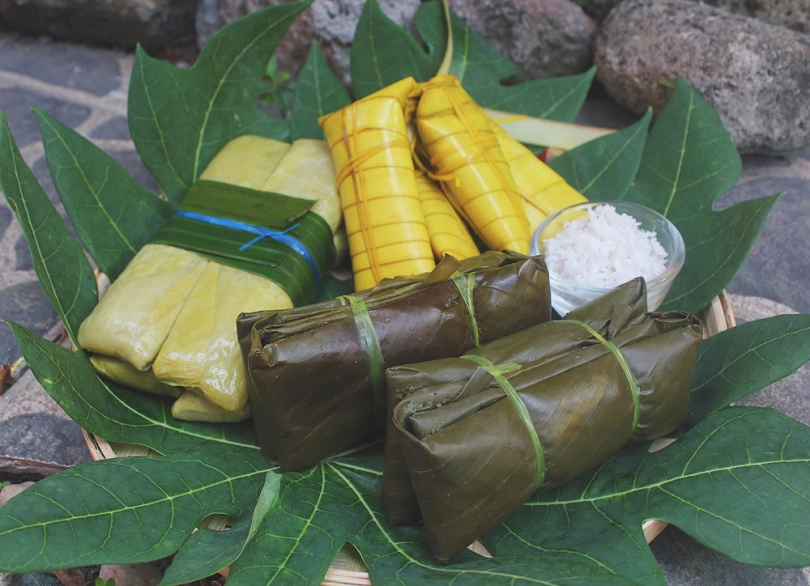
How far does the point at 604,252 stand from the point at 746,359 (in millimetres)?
525

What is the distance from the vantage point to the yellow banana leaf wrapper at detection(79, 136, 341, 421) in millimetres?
1917

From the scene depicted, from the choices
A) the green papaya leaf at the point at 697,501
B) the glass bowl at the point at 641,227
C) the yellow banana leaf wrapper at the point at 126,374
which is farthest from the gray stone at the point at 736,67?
the yellow banana leaf wrapper at the point at 126,374

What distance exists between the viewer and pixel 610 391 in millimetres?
1633

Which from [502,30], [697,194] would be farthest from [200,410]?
[502,30]

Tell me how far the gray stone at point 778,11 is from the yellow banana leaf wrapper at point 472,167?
1845 millimetres

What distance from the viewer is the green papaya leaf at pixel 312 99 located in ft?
9.12

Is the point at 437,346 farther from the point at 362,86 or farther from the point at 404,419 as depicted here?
the point at 362,86

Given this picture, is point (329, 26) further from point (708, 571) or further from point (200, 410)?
point (708, 571)

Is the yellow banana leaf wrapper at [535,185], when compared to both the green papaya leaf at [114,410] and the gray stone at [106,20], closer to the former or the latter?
the green papaya leaf at [114,410]

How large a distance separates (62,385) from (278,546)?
28.2 inches

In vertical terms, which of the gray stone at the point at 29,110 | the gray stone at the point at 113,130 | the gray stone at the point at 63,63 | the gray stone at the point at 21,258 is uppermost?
the gray stone at the point at 63,63

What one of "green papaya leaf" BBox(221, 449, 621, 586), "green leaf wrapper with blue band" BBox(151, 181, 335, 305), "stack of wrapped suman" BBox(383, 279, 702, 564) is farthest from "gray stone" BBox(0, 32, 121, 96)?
"stack of wrapped suman" BBox(383, 279, 702, 564)

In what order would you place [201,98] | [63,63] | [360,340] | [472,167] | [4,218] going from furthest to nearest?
1. [63,63]
2. [4,218]
3. [201,98]
4. [472,167]
5. [360,340]

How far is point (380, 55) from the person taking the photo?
2.78 meters
